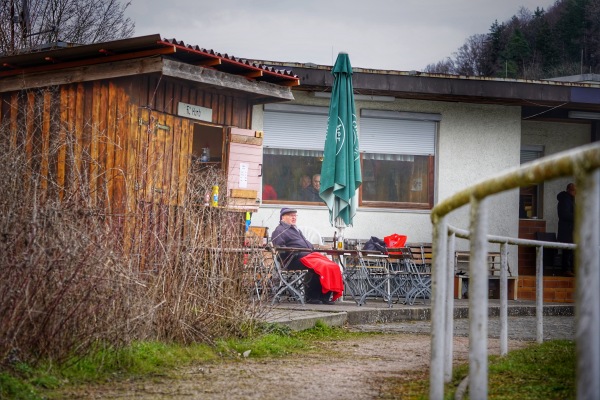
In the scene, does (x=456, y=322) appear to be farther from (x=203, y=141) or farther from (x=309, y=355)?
(x=203, y=141)

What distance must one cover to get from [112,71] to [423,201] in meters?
6.96

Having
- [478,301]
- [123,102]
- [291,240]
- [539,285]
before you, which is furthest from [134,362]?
[291,240]

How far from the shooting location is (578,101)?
649 inches

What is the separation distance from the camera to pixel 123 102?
11500 mm

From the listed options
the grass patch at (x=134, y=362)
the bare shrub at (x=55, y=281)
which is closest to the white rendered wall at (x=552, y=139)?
the grass patch at (x=134, y=362)

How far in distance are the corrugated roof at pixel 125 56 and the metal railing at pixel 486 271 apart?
6.28m

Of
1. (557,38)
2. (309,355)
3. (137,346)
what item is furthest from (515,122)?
(557,38)

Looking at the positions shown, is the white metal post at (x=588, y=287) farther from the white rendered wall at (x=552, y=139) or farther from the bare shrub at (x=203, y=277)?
the white rendered wall at (x=552, y=139)

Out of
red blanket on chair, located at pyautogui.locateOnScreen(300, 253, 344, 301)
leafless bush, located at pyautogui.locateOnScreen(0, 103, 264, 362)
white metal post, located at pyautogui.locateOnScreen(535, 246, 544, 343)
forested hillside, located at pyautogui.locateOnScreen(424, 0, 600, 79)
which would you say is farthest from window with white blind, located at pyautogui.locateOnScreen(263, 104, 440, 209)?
forested hillside, located at pyautogui.locateOnScreen(424, 0, 600, 79)

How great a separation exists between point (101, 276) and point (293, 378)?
1.44m

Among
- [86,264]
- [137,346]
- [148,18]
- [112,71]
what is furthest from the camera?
[148,18]

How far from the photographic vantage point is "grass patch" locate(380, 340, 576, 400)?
17.5 ft

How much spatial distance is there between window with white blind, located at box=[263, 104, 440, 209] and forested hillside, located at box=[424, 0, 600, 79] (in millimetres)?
32722

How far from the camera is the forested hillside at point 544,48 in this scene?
171 feet
